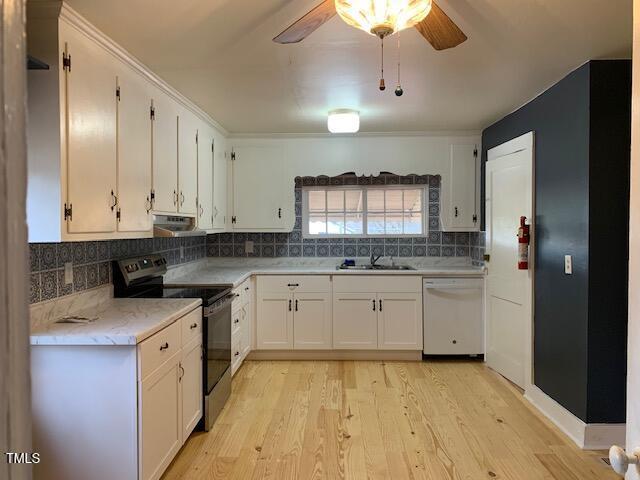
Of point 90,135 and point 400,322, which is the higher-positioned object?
point 90,135

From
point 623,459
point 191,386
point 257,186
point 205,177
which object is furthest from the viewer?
point 257,186

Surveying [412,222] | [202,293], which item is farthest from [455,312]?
[202,293]

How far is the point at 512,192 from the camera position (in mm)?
3439

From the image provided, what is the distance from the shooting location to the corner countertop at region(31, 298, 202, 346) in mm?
1783

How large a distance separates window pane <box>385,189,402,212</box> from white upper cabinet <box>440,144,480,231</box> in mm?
542

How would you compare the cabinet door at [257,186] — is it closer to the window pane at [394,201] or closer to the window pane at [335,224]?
the window pane at [335,224]

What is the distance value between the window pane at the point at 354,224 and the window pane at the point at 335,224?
0.19 ft

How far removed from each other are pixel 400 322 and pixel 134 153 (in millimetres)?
2780

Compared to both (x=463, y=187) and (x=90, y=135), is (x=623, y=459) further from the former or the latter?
(x=463, y=187)

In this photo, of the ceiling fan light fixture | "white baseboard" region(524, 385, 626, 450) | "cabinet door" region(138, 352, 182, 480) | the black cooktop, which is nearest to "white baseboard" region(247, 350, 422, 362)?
the black cooktop

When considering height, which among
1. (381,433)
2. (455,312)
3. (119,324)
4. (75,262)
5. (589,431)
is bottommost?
(381,433)

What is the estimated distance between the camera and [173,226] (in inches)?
119

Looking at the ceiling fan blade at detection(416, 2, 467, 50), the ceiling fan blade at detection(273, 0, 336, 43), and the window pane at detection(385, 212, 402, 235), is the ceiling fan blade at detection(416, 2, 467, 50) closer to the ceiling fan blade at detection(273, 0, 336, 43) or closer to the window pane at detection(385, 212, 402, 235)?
the ceiling fan blade at detection(273, 0, 336, 43)

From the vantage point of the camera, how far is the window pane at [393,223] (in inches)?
184
